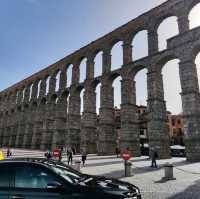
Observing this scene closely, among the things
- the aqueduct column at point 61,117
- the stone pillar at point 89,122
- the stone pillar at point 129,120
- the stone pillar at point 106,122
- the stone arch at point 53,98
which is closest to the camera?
the stone pillar at point 129,120

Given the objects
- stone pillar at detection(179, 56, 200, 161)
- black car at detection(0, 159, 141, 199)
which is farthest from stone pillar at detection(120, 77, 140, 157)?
black car at detection(0, 159, 141, 199)

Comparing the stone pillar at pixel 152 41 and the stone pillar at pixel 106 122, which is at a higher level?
the stone pillar at pixel 152 41

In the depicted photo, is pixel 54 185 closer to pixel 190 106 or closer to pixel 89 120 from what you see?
pixel 190 106

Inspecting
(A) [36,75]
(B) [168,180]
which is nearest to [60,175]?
(B) [168,180]

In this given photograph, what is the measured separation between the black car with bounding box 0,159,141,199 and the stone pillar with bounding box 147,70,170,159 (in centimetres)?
2244

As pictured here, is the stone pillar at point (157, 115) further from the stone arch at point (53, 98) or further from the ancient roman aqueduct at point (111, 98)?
the stone arch at point (53, 98)

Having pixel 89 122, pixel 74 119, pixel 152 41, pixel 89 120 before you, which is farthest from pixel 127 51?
pixel 74 119

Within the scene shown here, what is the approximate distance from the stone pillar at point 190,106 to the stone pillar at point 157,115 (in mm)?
3477

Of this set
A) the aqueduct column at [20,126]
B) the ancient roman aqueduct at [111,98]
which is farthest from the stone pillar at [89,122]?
the aqueduct column at [20,126]

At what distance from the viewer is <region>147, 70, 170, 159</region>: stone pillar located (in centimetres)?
2561

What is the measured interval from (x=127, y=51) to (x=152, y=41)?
4.37 meters

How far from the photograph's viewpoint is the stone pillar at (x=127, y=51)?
32188 millimetres

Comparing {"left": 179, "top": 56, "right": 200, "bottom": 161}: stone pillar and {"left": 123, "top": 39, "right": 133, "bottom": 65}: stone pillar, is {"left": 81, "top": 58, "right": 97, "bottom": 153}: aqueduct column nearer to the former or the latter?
{"left": 123, "top": 39, "right": 133, "bottom": 65}: stone pillar

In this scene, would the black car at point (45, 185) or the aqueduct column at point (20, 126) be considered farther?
the aqueduct column at point (20, 126)
